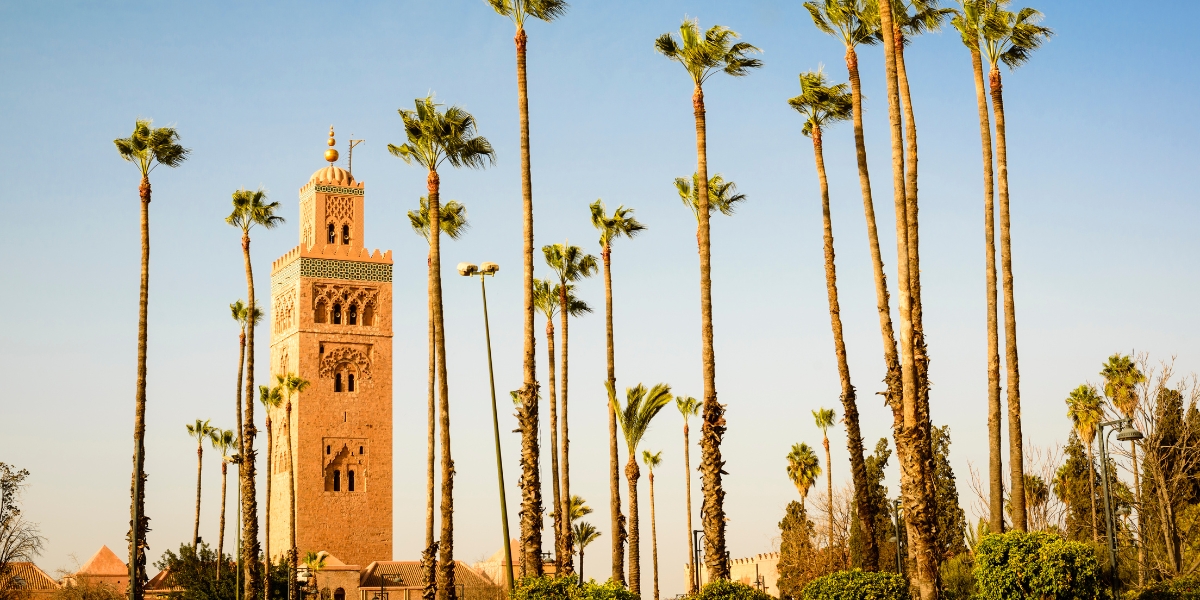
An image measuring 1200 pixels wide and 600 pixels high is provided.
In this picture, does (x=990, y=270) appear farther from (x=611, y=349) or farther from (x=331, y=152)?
(x=331, y=152)

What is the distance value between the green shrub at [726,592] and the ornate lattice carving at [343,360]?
4174 cm

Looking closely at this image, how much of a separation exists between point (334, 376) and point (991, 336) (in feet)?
142

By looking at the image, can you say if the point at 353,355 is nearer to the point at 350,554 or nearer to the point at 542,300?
the point at 350,554

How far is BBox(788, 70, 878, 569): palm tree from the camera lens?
86.9 feet

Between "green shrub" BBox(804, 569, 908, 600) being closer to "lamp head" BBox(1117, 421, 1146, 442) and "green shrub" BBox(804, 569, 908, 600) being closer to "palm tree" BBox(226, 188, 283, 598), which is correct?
"lamp head" BBox(1117, 421, 1146, 442)

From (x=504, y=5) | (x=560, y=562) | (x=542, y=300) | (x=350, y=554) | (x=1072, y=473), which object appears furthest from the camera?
(x=350, y=554)

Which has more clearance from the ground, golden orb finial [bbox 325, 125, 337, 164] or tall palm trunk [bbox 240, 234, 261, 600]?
golden orb finial [bbox 325, 125, 337, 164]

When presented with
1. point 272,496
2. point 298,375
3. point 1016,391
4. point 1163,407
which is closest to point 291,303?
point 298,375

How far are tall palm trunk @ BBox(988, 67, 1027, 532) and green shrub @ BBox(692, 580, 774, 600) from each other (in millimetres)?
4963

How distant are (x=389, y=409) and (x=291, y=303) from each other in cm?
714

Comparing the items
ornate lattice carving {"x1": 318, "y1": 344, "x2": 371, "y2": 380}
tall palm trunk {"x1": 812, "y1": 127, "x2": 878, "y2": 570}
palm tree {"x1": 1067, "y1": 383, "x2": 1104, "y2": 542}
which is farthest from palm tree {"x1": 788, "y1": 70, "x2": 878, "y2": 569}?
ornate lattice carving {"x1": 318, "y1": 344, "x2": 371, "y2": 380}

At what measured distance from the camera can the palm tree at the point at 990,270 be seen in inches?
920

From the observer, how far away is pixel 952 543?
54.9m

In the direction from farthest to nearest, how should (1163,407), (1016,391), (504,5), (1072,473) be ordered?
(1072,473) < (1163,407) < (504,5) < (1016,391)
